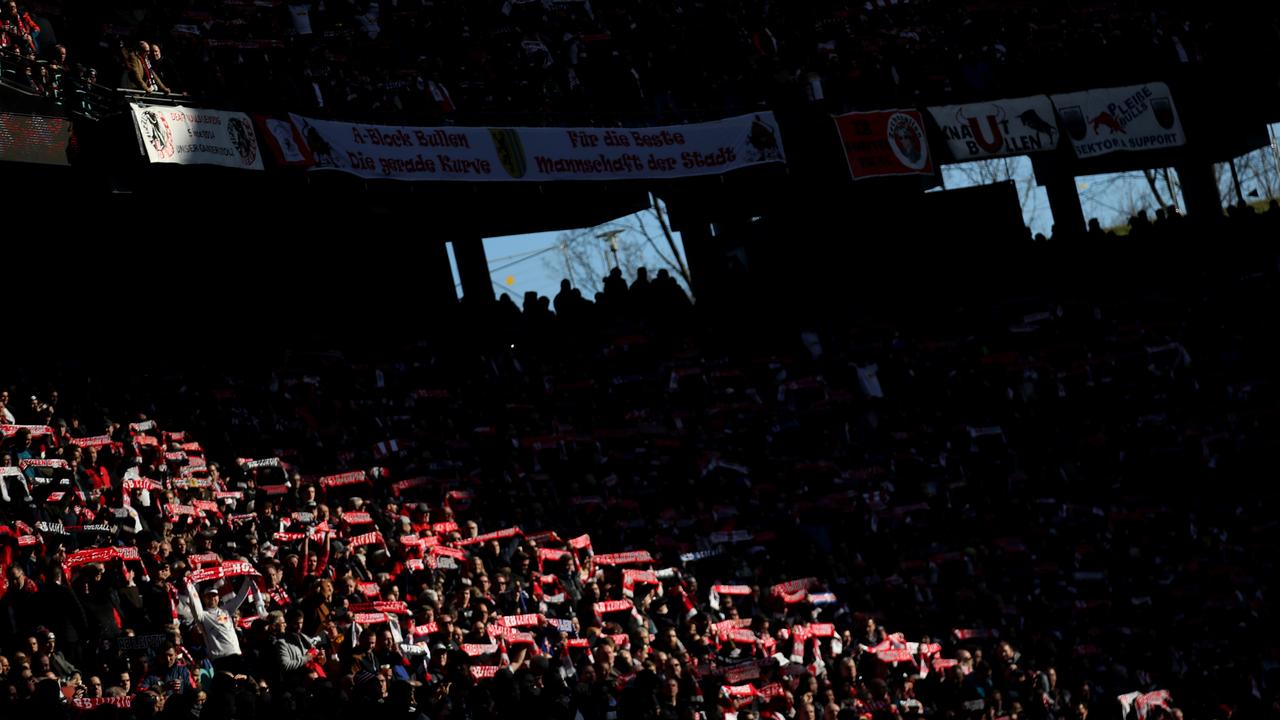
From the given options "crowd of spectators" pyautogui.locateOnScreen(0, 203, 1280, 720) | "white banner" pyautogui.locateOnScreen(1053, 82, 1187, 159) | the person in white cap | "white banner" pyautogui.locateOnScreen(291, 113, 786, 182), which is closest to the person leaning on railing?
"white banner" pyautogui.locateOnScreen(291, 113, 786, 182)

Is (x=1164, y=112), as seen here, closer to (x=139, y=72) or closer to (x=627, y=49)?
(x=627, y=49)

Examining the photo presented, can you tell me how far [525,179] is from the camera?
1060 inches

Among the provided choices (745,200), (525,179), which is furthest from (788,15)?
(525,179)

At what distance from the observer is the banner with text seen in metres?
30.2

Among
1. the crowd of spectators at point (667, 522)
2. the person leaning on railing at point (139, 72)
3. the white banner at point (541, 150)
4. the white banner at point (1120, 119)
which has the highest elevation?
the person leaning on railing at point (139, 72)

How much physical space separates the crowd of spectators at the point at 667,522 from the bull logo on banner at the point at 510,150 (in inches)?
108

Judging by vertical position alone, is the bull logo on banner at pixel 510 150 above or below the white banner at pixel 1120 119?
above

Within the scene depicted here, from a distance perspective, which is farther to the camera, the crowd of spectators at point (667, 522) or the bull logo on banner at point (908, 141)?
the bull logo on banner at point (908, 141)

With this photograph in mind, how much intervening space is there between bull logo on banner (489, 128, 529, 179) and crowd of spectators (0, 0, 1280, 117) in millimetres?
961

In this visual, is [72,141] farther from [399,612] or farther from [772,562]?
[772,562]

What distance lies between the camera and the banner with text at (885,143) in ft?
99.0

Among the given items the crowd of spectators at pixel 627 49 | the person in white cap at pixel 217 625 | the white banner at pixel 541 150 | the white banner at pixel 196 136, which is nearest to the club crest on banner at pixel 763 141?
the white banner at pixel 541 150

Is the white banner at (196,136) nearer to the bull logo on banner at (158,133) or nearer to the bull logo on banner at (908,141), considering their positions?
the bull logo on banner at (158,133)

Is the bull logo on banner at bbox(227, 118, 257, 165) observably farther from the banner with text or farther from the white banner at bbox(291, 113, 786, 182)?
the banner with text
